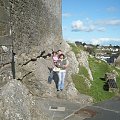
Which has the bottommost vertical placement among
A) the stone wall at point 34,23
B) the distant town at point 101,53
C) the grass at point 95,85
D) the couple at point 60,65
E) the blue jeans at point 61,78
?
the distant town at point 101,53

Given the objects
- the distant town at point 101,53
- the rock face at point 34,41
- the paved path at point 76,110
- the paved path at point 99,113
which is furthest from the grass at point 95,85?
the distant town at point 101,53

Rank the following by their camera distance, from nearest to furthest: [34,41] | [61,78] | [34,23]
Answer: [61,78], [34,23], [34,41]

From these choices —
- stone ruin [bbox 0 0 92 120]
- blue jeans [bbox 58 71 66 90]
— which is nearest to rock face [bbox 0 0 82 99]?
stone ruin [bbox 0 0 92 120]

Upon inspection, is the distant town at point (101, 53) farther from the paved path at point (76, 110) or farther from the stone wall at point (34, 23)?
the paved path at point (76, 110)

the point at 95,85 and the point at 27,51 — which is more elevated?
the point at 27,51

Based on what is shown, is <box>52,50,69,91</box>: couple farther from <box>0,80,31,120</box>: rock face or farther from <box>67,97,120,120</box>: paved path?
<box>0,80,31,120</box>: rock face

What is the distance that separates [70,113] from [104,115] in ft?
3.42

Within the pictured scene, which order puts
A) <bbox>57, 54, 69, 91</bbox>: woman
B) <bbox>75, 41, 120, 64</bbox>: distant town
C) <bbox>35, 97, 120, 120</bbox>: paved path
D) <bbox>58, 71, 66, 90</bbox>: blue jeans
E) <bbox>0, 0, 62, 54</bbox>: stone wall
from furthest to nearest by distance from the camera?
<bbox>75, 41, 120, 64</bbox>: distant town, <bbox>58, 71, 66, 90</bbox>: blue jeans, <bbox>57, 54, 69, 91</bbox>: woman, <bbox>0, 0, 62, 54</bbox>: stone wall, <bbox>35, 97, 120, 120</bbox>: paved path

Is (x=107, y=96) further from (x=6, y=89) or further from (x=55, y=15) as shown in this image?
(x=6, y=89)

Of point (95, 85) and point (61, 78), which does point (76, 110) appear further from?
point (95, 85)

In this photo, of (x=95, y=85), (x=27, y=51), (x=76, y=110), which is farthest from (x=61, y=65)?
(x=95, y=85)

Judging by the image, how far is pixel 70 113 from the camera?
909cm

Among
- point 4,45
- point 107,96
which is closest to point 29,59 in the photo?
point 4,45

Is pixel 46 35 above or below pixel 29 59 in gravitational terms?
above
